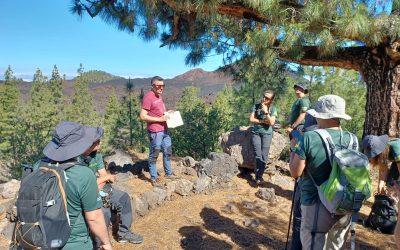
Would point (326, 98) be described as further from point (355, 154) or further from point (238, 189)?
point (238, 189)

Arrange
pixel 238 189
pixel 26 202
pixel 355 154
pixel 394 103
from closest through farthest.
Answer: pixel 26 202 → pixel 355 154 → pixel 394 103 → pixel 238 189

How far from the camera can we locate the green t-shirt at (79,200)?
1.77 metres

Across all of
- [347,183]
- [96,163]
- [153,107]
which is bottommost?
[96,163]

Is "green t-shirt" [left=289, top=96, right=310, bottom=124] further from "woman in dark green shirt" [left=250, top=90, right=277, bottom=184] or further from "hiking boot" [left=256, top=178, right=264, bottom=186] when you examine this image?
"hiking boot" [left=256, top=178, right=264, bottom=186]

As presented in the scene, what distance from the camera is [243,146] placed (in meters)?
5.93

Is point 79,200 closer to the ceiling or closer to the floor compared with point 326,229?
closer to the ceiling

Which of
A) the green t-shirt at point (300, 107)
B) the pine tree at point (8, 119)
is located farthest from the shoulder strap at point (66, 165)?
the pine tree at point (8, 119)

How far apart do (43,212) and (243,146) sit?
14.9 feet

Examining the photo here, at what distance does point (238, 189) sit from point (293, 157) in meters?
3.06

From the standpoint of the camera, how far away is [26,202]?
5.57 feet

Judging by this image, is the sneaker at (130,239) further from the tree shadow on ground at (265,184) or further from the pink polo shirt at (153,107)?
the tree shadow on ground at (265,184)

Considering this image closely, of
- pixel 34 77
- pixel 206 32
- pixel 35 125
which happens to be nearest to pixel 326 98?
pixel 206 32

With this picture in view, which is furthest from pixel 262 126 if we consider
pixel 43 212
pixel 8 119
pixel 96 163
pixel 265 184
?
pixel 8 119

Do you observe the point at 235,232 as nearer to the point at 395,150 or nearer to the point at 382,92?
the point at 395,150
